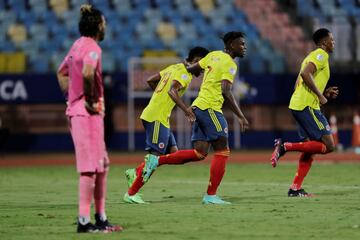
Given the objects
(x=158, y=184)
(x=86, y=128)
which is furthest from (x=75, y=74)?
(x=158, y=184)

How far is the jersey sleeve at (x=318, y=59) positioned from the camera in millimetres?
13992

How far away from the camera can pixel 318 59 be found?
1402 centimetres

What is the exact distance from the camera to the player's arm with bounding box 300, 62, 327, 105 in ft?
44.7

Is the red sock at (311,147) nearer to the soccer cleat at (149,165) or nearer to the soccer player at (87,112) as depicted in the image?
the soccer cleat at (149,165)

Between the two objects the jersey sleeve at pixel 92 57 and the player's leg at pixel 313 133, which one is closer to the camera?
the jersey sleeve at pixel 92 57

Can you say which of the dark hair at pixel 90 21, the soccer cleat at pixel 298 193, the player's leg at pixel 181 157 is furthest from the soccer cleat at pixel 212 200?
the dark hair at pixel 90 21

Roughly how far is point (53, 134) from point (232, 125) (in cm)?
545

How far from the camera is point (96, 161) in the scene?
9.49m

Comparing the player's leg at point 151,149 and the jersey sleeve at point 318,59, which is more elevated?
the jersey sleeve at point 318,59

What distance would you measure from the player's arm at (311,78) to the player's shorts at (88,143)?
16.1 ft

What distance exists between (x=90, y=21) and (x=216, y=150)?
A: 396 cm

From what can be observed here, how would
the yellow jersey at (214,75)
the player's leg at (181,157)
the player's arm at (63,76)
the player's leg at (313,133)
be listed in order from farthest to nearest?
1. the player's leg at (313,133)
2. the player's leg at (181,157)
3. the yellow jersey at (214,75)
4. the player's arm at (63,76)

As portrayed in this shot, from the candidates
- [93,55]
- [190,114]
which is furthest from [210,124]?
[93,55]

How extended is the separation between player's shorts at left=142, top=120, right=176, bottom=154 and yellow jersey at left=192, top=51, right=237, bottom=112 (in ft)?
2.80
